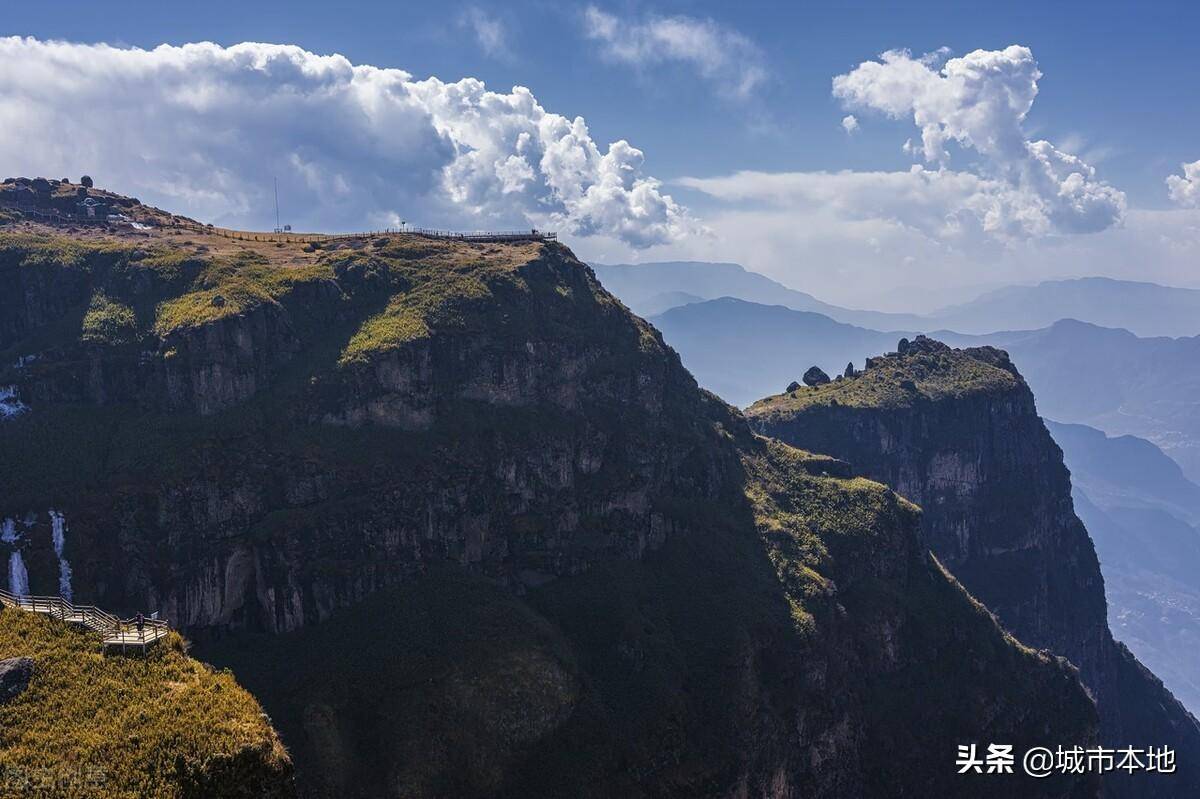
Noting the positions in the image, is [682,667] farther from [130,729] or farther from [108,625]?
[130,729]

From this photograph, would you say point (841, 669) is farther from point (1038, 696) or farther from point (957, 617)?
point (1038, 696)

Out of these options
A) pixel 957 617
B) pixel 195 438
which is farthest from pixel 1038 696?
pixel 195 438

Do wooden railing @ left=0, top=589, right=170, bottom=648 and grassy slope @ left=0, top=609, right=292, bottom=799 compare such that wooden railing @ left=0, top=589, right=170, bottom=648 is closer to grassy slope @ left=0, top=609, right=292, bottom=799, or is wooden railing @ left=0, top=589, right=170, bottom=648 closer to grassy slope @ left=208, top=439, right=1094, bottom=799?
grassy slope @ left=0, top=609, right=292, bottom=799

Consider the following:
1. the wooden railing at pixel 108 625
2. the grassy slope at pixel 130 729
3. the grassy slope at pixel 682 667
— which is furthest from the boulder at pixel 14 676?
the grassy slope at pixel 682 667

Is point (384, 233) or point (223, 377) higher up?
point (384, 233)

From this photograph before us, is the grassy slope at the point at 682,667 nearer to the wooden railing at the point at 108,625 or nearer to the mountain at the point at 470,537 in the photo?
the mountain at the point at 470,537

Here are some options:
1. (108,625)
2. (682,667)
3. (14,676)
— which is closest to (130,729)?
(14,676)
